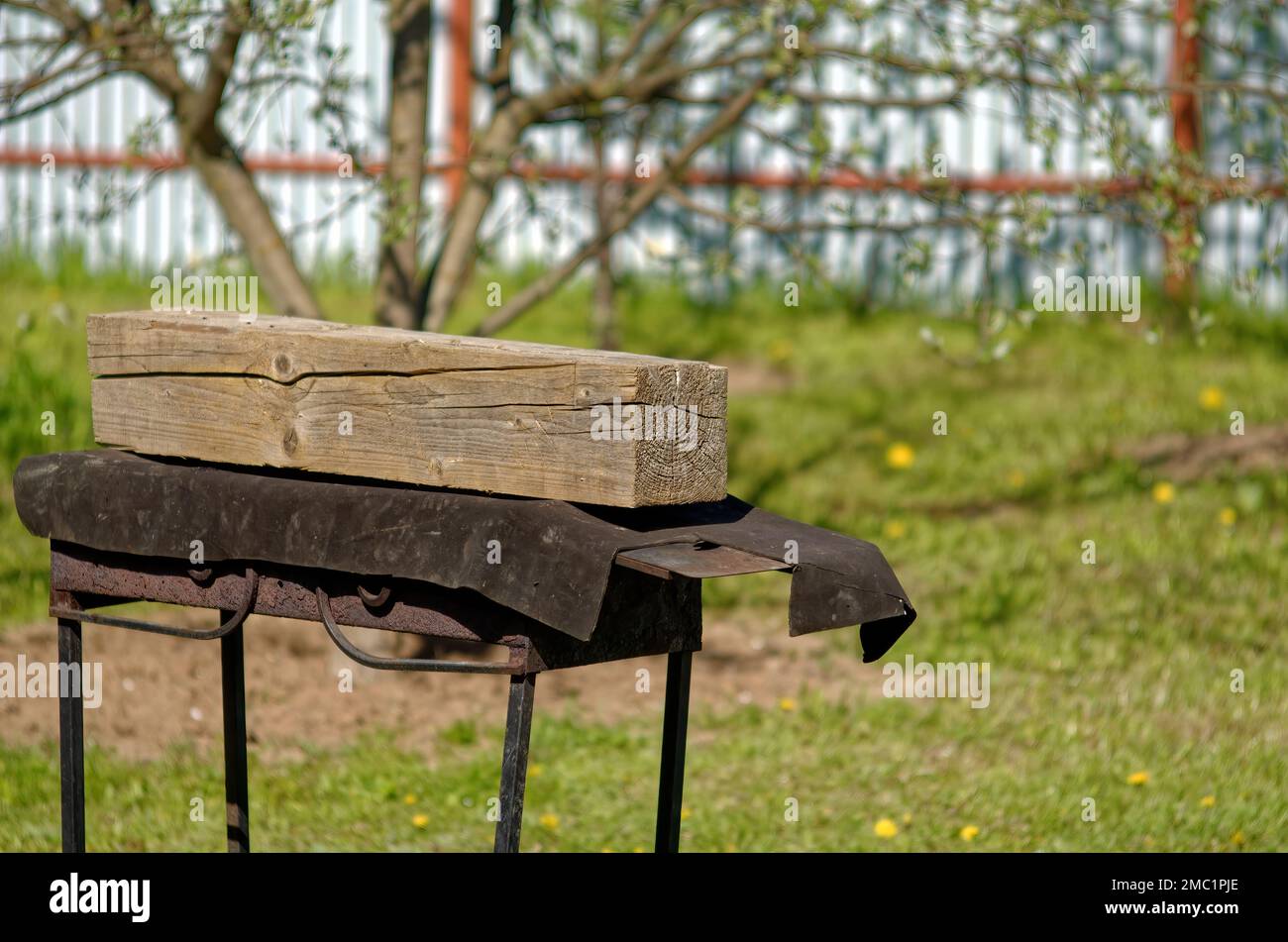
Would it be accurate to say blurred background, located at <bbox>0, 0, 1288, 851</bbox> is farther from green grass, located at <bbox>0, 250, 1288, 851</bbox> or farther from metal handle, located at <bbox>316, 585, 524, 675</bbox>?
metal handle, located at <bbox>316, 585, 524, 675</bbox>

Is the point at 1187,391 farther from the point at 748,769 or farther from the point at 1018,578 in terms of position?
the point at 748,769

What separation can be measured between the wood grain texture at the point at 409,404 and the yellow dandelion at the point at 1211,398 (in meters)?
→ 5.47

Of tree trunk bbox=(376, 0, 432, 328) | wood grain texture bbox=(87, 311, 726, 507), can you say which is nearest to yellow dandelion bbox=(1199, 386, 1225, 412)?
tree trunk bbox=(376, 0, 432, 328)

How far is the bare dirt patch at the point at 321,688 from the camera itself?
5.23m

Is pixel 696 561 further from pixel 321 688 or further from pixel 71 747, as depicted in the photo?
pixel 321 688

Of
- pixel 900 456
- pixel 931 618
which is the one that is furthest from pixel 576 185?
pixel 931 618

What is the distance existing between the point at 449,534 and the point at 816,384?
5.73 m

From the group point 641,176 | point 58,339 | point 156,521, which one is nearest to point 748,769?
point 156,521

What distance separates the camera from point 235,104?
8633mm

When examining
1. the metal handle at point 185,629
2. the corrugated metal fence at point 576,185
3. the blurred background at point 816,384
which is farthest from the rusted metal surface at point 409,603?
the corrugated metal fence at point 576,185

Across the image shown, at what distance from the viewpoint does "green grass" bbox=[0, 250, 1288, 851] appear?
15.2ft

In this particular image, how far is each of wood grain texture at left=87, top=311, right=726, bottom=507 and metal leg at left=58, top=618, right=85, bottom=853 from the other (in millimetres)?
441

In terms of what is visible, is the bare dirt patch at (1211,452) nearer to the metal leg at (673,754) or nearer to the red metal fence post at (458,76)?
the red metal fence post at (458,76)

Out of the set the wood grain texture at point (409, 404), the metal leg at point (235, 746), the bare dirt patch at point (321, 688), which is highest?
the wood grain texture at point (409, 404)
